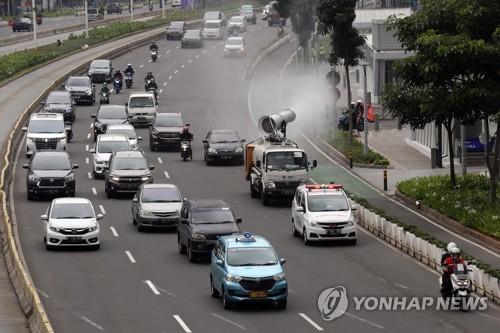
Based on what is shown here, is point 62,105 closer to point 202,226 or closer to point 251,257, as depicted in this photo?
point 202,226

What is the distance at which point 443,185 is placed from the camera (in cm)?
5506

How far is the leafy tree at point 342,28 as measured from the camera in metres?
71.9

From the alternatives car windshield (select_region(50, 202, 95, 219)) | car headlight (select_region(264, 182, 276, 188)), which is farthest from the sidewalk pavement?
car headlight (select_region(264, 182, 276, 188))

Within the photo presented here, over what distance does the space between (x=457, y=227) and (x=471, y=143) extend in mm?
17451

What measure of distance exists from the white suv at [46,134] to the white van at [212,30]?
68028mm

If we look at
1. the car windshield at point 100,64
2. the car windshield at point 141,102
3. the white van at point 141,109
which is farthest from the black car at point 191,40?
the car windshield at point 141,102

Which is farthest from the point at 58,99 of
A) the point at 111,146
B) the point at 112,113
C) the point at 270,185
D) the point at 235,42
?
the point at 235,42

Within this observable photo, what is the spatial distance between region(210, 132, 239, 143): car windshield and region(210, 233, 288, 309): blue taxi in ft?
95.2

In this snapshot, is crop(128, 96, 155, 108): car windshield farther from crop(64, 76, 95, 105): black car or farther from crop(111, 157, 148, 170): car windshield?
crop(111, 157, 148, 170): car windshield

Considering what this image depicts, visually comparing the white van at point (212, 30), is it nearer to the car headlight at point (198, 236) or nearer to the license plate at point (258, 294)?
the car headlight at point (198, 236)

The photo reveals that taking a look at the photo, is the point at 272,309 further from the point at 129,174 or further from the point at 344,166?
the point at 344,166

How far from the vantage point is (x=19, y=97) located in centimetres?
8831

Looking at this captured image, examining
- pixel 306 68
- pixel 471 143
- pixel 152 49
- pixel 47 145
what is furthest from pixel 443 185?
pixel 152 49

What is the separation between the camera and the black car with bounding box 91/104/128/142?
72.4 m
